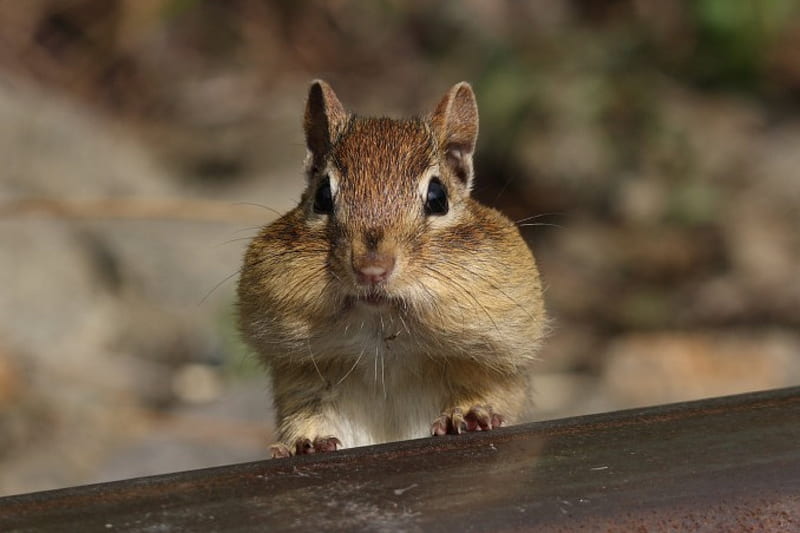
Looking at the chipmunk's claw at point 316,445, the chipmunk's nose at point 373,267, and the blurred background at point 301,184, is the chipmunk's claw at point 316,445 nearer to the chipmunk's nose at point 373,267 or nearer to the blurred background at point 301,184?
the chipmunk's nose at point 373,267

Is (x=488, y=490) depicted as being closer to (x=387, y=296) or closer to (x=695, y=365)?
(x=387, y=296)

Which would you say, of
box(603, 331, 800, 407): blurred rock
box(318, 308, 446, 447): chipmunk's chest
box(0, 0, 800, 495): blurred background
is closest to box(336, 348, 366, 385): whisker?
box(318, 308, 446, 447): chipmunk's chest

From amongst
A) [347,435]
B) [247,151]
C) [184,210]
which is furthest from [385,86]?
[347,435]

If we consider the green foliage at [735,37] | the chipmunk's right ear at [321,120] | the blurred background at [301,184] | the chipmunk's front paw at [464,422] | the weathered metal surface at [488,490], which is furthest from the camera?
the green foliage at [735,37]

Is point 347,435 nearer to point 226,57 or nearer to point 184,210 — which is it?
point 184,210

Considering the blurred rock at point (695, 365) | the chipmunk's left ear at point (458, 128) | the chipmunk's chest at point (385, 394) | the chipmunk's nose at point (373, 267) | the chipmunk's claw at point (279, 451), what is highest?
the blurred rock at point (695, 365)

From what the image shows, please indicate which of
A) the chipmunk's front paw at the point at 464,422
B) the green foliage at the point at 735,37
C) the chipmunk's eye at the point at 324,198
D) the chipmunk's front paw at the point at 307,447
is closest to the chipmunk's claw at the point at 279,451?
the chipmunk's front paw at the point at 307,447

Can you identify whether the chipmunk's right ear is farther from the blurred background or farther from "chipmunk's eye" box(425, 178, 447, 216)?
the blurred background
